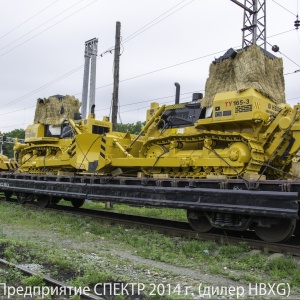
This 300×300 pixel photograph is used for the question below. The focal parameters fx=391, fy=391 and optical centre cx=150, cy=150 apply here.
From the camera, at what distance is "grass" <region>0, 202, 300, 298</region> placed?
206 inches

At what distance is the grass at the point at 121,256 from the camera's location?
5242mm

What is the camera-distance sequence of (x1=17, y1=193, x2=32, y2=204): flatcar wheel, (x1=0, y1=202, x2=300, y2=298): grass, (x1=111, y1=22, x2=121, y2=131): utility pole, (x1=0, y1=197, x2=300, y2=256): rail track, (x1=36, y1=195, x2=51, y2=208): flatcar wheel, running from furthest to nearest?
(x1=111, y1=22, x2=121, y2=131): utility pole < (x1=17, y1=193, x2=32, y2=204): flatcar wheel < (x1=36, y1=195, x2=51, y2=208): flatcar wheel < (x1=0, y1=197, x2=300, y2=256): rail track < (x1=0, y1=202, x2=300, y2=298): grass

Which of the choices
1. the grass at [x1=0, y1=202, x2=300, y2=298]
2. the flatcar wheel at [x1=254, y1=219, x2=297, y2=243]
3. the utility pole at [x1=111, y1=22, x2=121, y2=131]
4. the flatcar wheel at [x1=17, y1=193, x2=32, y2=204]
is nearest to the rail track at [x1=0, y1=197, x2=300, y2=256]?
the flatcar wheel at [x1=254, y1=219, x2=297, y2=243]

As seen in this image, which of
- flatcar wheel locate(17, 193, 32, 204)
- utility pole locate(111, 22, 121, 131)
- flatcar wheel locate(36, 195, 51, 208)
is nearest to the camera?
flatcar wheel locate(36, 195, 51, 208)

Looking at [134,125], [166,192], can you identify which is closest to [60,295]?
[166,192]

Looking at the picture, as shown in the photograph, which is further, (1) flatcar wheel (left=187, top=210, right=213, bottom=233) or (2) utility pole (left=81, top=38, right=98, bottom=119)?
(2) utility pole (left=81, top=38, right=98, bottom=119)

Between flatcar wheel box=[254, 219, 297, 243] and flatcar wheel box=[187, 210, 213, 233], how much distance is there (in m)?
1.15

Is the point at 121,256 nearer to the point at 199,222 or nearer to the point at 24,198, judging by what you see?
the point at 199,222

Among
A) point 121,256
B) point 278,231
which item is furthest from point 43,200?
point 278,231

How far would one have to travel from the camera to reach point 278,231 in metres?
7.29

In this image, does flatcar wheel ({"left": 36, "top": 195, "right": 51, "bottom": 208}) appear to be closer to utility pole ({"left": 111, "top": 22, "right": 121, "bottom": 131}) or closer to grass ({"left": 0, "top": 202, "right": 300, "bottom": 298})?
grass ({"left": 0, "top": 202, "right": 300, "bottom": 298})

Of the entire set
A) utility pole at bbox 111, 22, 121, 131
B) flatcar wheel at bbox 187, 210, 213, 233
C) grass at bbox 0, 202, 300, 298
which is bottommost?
grass at bbox 0, 202, 300, 298

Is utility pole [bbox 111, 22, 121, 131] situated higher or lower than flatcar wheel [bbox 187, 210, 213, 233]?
higher

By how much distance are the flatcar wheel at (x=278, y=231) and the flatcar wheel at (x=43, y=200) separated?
8.03m
